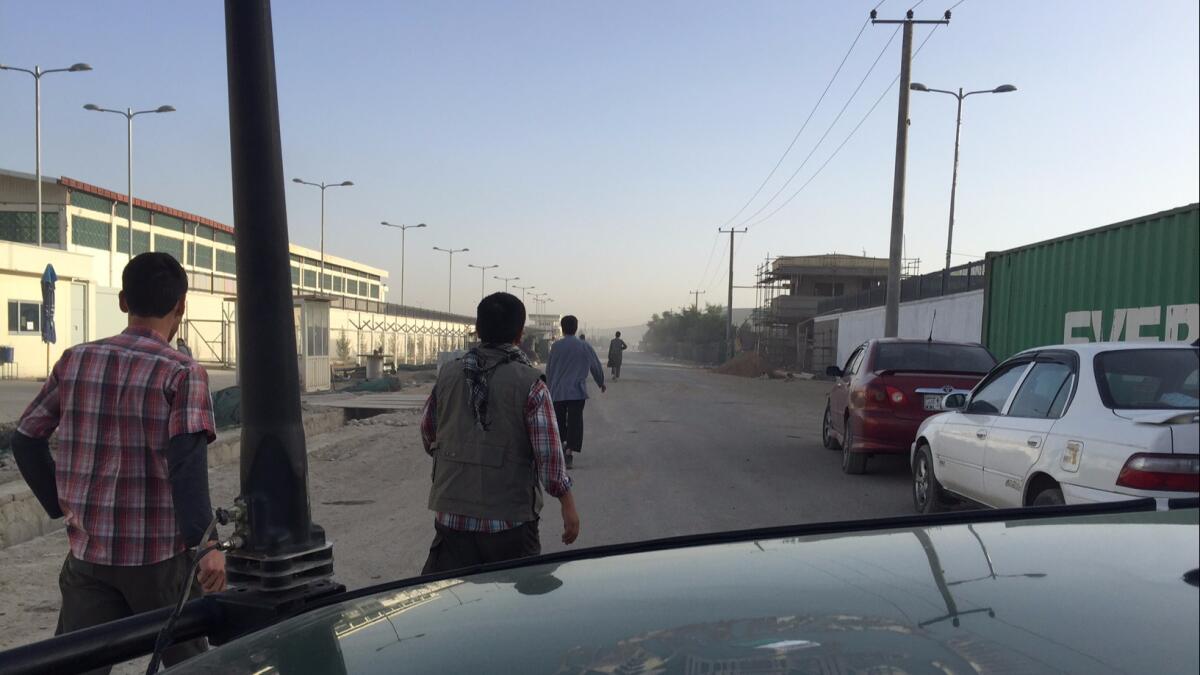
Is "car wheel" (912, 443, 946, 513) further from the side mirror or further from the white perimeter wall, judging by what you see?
the white perimeter wall

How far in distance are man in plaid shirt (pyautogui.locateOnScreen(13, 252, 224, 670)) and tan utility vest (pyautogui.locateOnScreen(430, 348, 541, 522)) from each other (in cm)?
101

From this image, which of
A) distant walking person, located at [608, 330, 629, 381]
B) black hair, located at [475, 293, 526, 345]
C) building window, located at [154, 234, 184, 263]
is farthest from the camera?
building window, located at [154, 234, 184, 263]

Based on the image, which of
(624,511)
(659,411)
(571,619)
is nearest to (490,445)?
(571,619)

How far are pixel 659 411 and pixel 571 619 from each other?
58.3ft

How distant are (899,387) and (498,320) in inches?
279

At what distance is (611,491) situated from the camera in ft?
29.8

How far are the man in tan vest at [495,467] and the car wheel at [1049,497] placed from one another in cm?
324

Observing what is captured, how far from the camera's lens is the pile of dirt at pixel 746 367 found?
148 feet

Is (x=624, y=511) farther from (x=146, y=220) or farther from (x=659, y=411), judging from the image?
(x=146, y=220)

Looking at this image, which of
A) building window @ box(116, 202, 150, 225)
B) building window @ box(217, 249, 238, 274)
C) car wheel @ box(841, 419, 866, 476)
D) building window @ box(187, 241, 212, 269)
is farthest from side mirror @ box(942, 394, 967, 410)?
building window @ box(217, 249, 238, 274)

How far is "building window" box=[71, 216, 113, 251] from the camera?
143ft

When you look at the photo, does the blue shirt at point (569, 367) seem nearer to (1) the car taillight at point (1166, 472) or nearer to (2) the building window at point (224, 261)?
(1) the car taillight at point (1166, 472)

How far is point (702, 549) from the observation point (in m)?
2.67

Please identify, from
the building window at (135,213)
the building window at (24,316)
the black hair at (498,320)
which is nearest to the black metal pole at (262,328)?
the black hair at (498,320)
